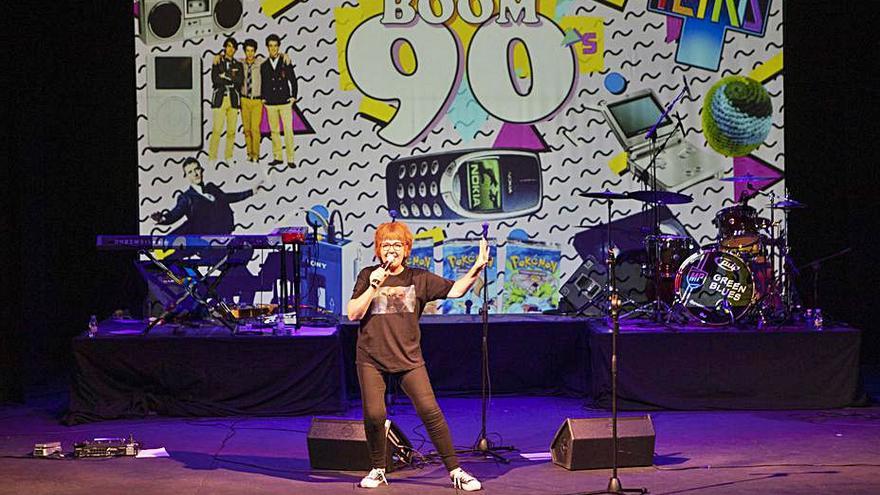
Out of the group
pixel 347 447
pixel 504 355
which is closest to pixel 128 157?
pixel 504 355

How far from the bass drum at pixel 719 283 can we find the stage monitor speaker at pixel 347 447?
364 centimetres

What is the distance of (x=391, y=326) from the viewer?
568cm

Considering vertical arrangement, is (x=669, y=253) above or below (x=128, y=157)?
below

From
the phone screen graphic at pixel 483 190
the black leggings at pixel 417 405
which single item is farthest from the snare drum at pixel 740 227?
the black leggings at pixel 417 405

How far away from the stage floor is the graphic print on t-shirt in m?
1.01

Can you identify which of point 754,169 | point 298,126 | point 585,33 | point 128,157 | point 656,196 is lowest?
point 656,196

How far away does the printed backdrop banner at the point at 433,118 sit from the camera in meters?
10.6

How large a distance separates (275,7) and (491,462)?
611cm

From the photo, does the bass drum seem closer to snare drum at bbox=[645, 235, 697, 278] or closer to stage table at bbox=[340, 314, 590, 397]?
snare drum at bbox=[645, 235, 697, 278]

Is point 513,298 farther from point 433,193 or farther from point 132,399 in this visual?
point 132,399

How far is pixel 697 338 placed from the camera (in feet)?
27.4

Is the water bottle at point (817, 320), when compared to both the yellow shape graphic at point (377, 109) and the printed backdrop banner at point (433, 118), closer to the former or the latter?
the printed backdrop banner at point (433, 118)

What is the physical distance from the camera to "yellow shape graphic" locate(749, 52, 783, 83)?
10688 millimetres

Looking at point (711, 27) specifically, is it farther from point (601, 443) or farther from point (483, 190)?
point (601, 443)
